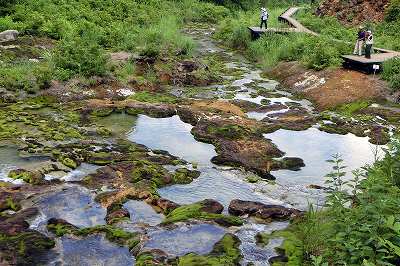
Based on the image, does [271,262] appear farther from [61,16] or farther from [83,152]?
[61,16]

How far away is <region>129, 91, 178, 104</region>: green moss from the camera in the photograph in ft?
62.0

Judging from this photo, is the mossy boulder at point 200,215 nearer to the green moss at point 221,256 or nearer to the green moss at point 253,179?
the green moss at point 221,256

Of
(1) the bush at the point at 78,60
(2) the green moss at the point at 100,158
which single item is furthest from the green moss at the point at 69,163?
(1) the bush at the point at 78,60

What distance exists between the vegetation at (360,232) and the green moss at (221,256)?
0.90m

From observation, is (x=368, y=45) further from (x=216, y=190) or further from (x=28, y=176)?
(x=28, y=176)

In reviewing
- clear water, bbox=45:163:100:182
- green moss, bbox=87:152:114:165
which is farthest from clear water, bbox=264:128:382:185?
clear water, bbox=45:163:100:182

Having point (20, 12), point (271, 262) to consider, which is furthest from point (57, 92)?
point (271, 262)

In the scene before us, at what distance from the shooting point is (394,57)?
20.9 metres

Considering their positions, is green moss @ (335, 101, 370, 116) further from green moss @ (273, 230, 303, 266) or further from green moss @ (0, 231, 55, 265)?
green moss @ (0, 231, 55, 265)

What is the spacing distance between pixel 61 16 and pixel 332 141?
764 inches

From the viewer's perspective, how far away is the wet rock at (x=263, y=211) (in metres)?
9.84

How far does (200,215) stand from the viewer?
953 cm

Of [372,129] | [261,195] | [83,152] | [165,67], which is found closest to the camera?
[261,195]

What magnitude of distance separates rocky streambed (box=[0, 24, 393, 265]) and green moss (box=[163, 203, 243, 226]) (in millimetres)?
28
